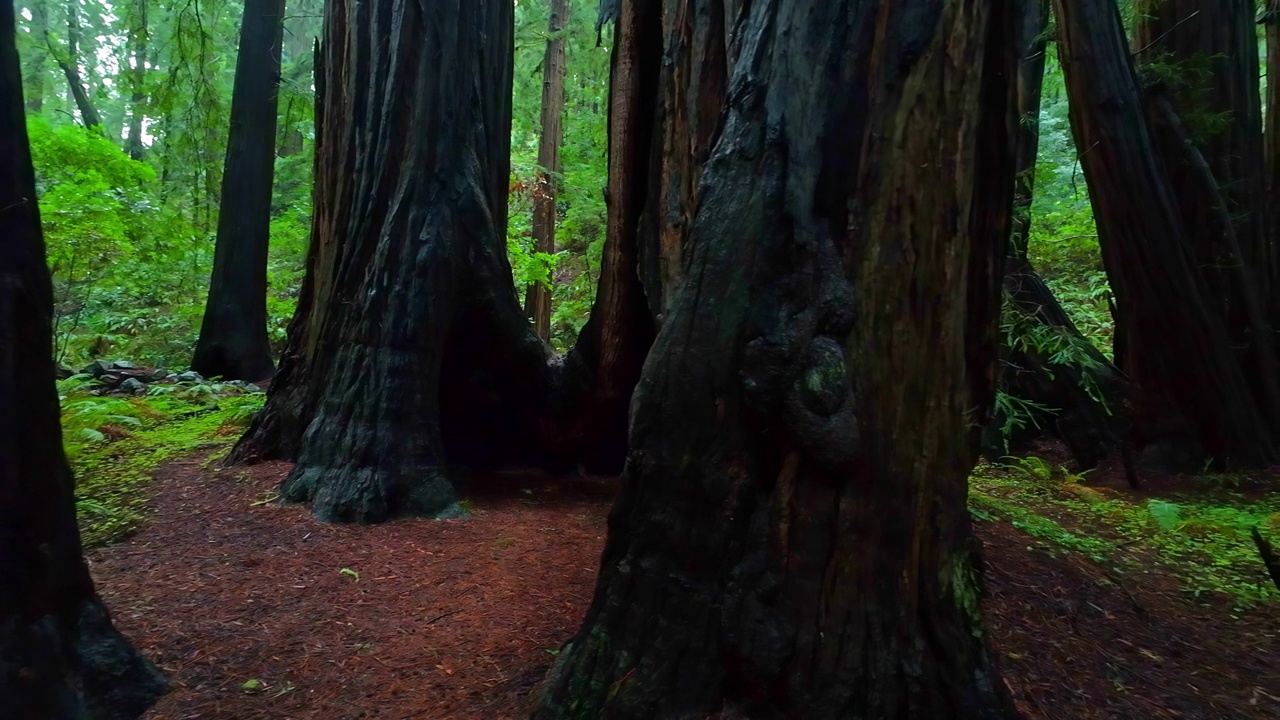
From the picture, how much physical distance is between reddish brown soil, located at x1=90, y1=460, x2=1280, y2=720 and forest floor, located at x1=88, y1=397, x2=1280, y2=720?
0.04ft

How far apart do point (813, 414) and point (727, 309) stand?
0.45 m

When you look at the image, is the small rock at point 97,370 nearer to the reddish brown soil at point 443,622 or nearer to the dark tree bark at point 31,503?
the reddish brown soil at point 443,622

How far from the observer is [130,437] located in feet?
22.2

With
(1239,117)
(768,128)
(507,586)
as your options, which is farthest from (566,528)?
(1239,117)

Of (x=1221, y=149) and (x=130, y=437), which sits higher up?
(x=1221, y=149)

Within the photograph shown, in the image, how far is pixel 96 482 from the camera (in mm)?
5297

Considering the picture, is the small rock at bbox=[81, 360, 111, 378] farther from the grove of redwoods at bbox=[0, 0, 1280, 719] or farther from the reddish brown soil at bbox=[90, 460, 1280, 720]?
the reddish brown soil at bbox=[90, 460, 1280, 720]

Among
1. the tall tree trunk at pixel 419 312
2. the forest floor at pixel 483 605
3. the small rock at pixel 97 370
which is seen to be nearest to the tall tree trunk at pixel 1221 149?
the forest floor at pixel 483 605

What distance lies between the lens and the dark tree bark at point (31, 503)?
2143 millimetres

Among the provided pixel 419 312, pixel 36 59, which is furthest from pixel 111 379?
pixel 36 59

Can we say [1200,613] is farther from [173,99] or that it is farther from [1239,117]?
[173,99]

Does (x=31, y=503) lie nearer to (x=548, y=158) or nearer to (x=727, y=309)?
(x=727, y=309)

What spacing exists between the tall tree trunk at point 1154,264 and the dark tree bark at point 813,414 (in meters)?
5.46

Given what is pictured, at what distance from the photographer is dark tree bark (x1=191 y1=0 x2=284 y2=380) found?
10703 mm
